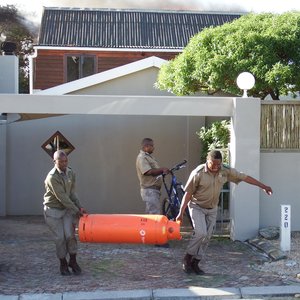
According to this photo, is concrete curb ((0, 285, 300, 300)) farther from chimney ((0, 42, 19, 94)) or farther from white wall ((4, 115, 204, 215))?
chimney ((0, 42, 19, 94))

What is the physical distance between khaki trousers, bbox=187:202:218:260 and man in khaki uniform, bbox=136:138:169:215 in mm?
1684

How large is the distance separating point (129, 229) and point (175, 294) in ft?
3.52

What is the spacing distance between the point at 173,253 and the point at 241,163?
1.88 meters

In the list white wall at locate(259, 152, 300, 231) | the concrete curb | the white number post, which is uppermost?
white wall at locate(259, 152, 300, 231)

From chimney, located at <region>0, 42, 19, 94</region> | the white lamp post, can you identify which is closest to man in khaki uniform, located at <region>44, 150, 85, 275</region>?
the white lamp post

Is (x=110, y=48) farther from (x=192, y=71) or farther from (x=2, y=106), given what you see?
(x=2, y=106)

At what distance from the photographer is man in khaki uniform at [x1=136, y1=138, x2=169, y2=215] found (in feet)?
28.6

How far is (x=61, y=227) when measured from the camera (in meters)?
7.10

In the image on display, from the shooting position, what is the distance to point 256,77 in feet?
32.4

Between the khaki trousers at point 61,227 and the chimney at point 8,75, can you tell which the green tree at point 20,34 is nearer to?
the chimney at point 8,75

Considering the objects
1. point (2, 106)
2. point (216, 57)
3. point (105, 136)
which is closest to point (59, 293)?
point (2, 106)

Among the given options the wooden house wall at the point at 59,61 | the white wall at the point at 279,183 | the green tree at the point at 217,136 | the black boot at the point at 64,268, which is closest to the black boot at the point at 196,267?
the black boot at the point at 64,268

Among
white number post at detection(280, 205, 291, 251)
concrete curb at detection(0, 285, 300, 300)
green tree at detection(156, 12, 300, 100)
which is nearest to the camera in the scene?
concrete curb at detection(0, 285, 300, 300)

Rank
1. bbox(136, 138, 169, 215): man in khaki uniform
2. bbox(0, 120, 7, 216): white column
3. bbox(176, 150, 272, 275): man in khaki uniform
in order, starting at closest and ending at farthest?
bbox(176, 150, 272, 275): man in khaki uniform
bbox(136, 138, 169, 215): man in khaki uniform
bbox(0, 120, 7, 216): white column
